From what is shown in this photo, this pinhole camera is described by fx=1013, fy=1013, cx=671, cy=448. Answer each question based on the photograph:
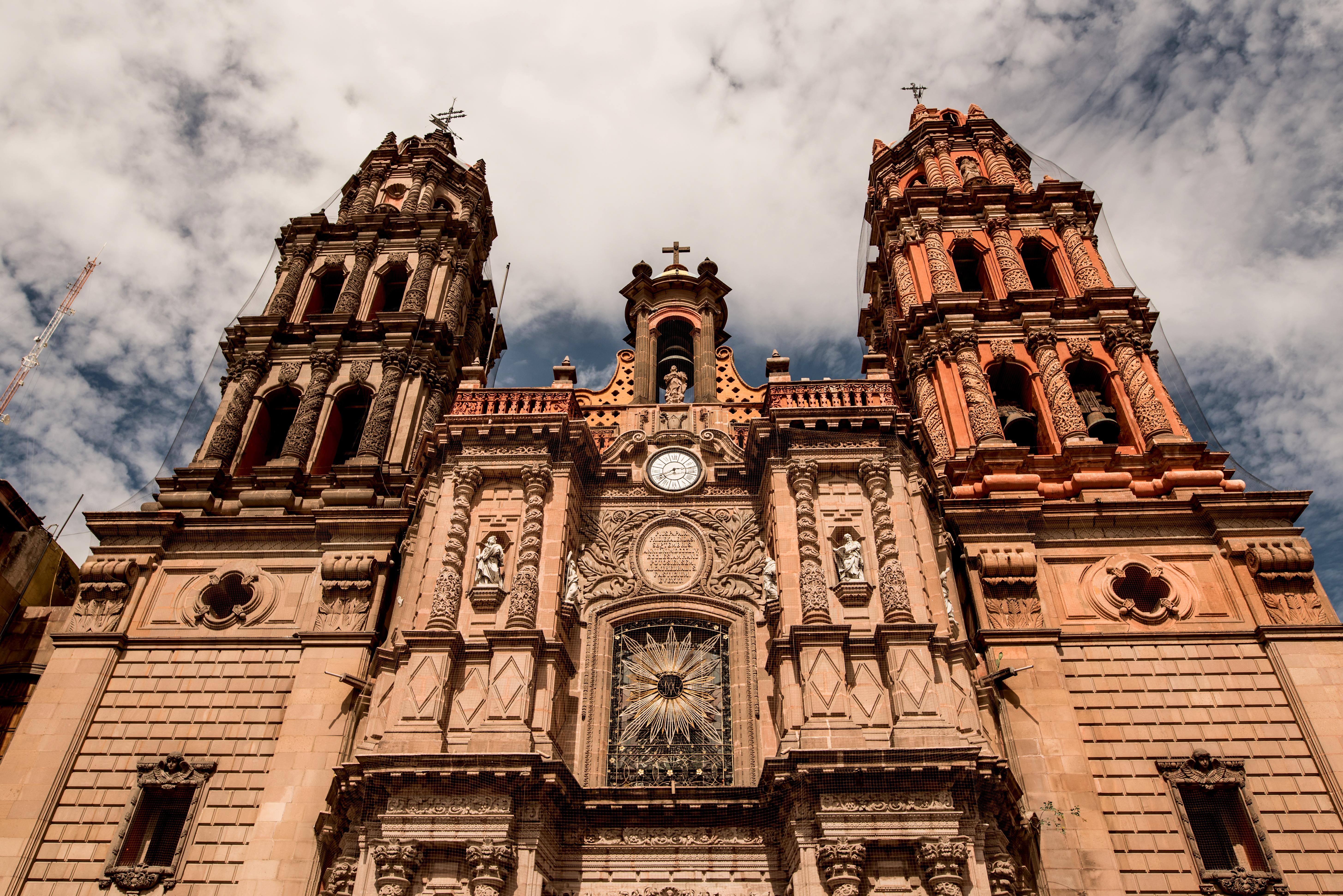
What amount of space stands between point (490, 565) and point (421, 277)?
1347 cm

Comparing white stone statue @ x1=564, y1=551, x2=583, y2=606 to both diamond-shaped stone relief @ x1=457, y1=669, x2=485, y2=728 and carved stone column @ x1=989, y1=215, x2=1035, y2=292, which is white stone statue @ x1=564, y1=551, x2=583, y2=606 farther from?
carved stone column @ x1=989, y1=215, x2=1035, y2=292

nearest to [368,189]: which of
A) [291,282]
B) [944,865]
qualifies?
[291,282]

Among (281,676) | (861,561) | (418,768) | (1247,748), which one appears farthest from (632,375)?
(1247,748)

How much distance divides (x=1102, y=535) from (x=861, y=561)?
20.0ft

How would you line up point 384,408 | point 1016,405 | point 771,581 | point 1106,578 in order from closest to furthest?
point 771,581, point 1106,578, point 384,408, point 1016,405

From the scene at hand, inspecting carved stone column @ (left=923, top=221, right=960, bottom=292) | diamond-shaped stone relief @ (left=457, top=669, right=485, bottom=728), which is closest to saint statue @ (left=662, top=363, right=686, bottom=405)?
carved stone column @ (left=923, top=221, right=960, bottom=292)

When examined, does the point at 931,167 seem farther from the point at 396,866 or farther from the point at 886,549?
the point at 396,866

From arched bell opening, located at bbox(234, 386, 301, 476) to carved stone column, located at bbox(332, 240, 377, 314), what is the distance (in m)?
2.85

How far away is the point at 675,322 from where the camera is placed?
26.9 m

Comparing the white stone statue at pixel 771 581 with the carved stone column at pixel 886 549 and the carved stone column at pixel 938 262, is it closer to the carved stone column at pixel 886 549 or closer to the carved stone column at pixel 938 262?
the carved stone column at pixel 886 549

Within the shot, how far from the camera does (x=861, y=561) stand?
1883 cm

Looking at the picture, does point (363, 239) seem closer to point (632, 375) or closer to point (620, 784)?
point (632, 375)

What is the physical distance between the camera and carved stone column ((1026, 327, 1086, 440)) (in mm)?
24203

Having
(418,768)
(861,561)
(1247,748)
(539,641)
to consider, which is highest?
(861,561)
